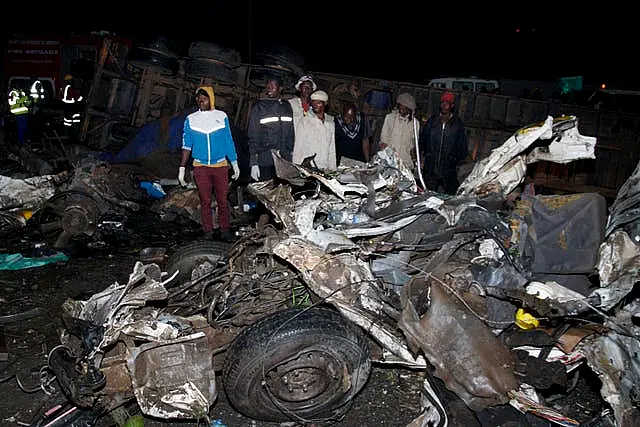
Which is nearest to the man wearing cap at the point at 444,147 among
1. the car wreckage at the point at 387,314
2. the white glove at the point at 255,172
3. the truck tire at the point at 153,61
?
the white glove at the point at 255,172

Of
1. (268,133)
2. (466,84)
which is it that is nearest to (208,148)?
(268,133)

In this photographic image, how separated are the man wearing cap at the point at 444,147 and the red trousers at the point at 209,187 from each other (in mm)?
2649

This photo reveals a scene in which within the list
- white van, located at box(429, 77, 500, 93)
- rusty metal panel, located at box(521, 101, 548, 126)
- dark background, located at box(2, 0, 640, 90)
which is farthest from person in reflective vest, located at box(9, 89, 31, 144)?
dark background, located at box(2, 0, 640, 90)

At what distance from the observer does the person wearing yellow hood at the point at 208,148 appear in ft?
19.9

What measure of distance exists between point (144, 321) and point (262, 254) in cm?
98

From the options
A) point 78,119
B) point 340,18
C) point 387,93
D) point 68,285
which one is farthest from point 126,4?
point 68,285

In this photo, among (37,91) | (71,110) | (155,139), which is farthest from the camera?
(37,91)

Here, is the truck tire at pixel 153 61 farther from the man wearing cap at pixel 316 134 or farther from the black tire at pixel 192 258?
the black tire at pixel 192 258

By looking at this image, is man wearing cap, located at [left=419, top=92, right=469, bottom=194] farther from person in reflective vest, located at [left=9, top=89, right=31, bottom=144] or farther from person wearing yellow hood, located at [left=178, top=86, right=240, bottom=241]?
person in reflective vest, located at [left=9, top=89, right=31, bottom=144]

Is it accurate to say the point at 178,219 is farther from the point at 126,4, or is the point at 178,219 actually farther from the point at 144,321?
the point at 126,4

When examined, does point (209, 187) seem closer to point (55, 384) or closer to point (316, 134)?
point (316, 134)

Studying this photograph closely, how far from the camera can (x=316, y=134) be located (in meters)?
6.48

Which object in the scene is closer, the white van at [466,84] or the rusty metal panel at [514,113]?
the rusty metal panel at [514,113]

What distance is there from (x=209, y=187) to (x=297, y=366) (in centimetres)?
366
